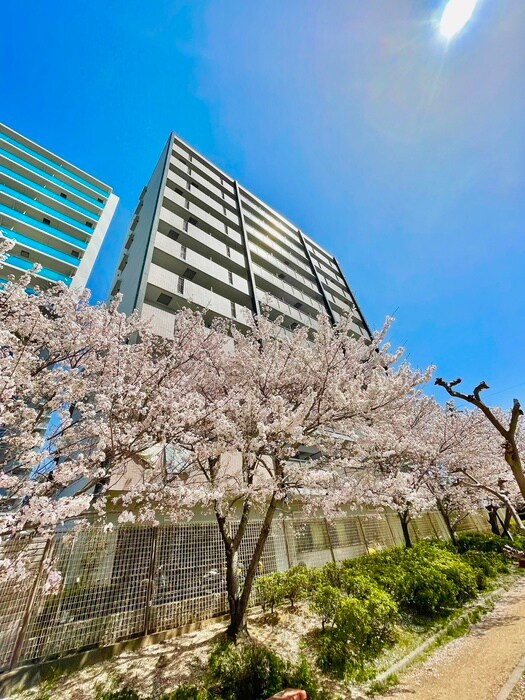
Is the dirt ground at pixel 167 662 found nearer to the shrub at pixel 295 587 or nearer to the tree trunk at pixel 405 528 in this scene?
the shrub at pixel 295 587

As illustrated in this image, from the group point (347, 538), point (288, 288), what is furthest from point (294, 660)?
point (288, 288)

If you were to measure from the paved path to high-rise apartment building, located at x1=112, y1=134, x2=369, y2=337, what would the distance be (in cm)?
882

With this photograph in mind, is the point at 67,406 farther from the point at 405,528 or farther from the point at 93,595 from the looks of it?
the point at 405,528

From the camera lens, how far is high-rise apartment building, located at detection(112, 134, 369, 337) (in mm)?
13961

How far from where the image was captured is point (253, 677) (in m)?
3.78

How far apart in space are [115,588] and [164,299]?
11.3m

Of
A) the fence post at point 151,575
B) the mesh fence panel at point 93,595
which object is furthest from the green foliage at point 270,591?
the mesh fence panel at point 93,595

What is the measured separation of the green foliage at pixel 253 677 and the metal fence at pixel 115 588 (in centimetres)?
217

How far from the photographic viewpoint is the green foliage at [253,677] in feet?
12.0

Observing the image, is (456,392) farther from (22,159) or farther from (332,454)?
(22,159)

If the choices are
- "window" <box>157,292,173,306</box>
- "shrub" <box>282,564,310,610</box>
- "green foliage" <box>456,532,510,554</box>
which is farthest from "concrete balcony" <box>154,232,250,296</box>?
"green foliage" <box>456,532,510,554</box>

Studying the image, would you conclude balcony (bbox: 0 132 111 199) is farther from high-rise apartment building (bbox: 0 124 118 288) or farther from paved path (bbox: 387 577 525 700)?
paved path (bbox: 387 577 525 700)

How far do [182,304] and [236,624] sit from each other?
1186cm

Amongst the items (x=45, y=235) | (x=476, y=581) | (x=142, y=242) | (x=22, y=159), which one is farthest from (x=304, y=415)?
(x=22, y=159)
